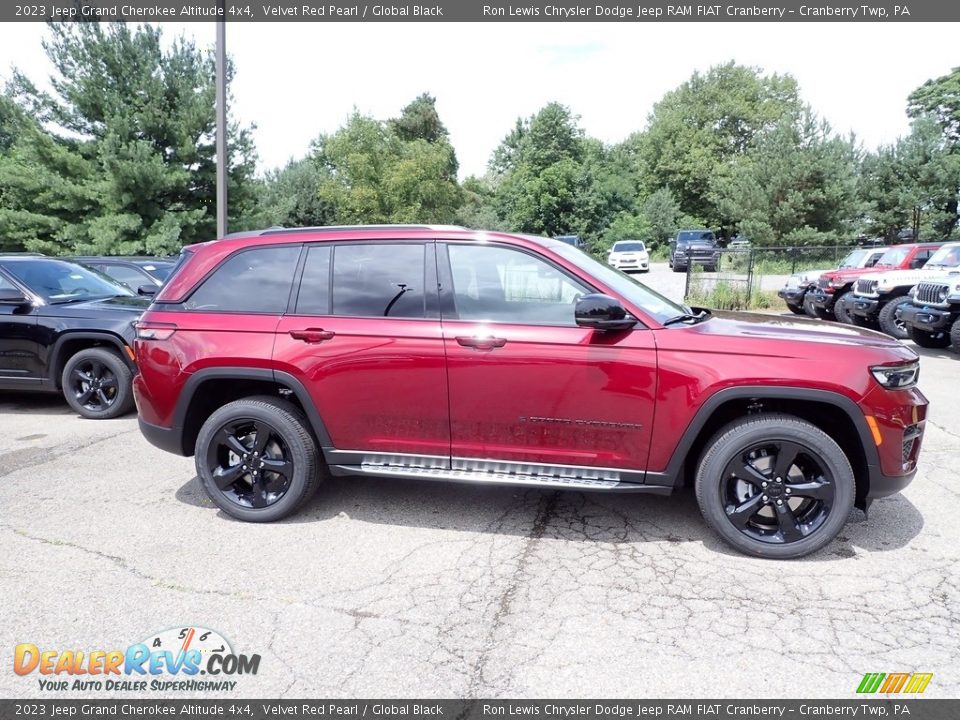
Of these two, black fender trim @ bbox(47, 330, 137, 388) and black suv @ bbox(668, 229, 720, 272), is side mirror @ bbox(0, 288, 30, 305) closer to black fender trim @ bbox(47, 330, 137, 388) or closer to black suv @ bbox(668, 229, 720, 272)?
black fender trim @ bbox(47, 330, 137, 388)

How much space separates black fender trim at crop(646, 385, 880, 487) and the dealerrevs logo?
7.51 feet

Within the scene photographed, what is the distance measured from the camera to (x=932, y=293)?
1062cm

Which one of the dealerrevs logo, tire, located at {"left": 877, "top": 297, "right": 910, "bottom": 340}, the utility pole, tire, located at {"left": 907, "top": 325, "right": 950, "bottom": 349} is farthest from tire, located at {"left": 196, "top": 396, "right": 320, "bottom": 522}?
tire, located at {"left": 877, "top": 297, "right": 910, "bottom": 340}

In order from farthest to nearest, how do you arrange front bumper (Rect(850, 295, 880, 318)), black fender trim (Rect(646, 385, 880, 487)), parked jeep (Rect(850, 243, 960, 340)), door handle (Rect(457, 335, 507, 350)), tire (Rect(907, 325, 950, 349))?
front bumper (Rect(850, 295, 880, 318))
parked jeep (Rect(850, 243, 960, 340))
tire (Rect(907, 325, 950, 349))
door handle (Rect(457, 335, 507, 350))
black fender trim (Rect(646, 385, 880, 487))

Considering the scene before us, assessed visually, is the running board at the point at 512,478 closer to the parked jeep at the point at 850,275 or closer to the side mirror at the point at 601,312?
the side mirror at the point at 601,312

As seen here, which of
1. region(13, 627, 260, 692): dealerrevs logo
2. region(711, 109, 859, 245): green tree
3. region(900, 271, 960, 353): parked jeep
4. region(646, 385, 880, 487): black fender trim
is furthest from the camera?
region(711, 109, 859, 245): green tree

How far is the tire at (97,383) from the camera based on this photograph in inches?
269

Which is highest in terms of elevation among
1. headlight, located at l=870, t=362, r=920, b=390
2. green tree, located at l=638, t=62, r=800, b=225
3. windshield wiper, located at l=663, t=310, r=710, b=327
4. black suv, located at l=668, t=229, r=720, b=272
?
green tree, located at l=638, t=62, r=800, b=225

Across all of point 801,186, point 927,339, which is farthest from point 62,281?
point 801,186

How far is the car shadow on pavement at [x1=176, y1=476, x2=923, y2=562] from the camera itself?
384 centimetres

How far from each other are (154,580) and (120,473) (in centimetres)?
206

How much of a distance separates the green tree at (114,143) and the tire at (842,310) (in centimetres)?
2042

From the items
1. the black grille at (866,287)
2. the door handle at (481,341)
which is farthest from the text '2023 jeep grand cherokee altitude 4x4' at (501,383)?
the black grille at (866,287)
